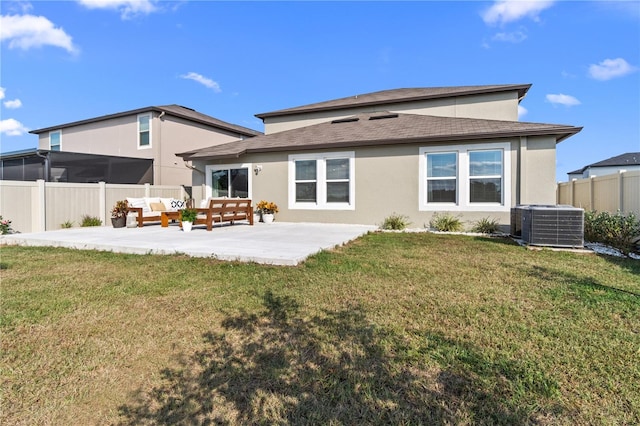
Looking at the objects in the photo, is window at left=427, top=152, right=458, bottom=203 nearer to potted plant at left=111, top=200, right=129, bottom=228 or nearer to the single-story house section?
the single-story house section

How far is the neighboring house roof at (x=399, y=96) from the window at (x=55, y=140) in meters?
12.6

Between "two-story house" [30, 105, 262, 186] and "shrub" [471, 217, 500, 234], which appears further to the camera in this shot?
"two-story house" [30, 105, 262, 186]

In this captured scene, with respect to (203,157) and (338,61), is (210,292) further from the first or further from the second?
(338,61)

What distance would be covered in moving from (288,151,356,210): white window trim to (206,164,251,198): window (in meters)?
1.95

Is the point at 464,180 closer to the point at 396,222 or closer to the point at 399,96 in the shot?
the point at 396,222

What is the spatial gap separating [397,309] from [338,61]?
16375 mm

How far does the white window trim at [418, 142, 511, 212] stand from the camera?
9328mm

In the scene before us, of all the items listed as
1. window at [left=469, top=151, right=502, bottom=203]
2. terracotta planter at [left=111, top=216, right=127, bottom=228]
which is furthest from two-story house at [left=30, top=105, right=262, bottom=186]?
window at [left=469, top=151, right=502, bottom=203]

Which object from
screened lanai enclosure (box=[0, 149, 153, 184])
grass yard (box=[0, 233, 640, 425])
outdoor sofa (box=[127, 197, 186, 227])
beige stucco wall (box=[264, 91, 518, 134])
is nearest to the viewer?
grass yard (box=[0, 233, 640, 425])

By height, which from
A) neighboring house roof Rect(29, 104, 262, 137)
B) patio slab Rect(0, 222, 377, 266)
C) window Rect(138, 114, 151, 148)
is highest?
neighboring house roof Rect(29, 104, 262, 137)

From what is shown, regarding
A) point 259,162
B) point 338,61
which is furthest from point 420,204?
point 338,61

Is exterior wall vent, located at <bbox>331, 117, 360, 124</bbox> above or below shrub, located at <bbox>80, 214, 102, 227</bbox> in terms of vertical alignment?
above

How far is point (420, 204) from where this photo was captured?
1025 centimetres

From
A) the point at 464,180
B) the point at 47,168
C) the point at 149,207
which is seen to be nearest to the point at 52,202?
the point at 47,168
